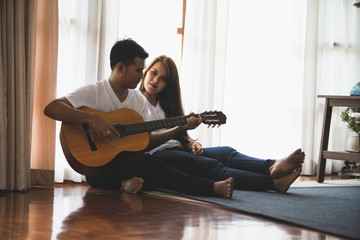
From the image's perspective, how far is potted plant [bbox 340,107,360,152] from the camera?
3.43m

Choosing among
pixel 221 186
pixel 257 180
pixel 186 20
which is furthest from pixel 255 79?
pixel 221 186

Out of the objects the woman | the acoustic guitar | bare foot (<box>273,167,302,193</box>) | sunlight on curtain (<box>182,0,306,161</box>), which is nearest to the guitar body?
the acoustic guitar

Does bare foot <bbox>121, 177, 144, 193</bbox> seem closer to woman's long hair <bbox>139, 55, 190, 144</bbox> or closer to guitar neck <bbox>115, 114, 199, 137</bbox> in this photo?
guitar neck <bbox>115, 114, 199, 137</bbox>

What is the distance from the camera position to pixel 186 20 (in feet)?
11.3

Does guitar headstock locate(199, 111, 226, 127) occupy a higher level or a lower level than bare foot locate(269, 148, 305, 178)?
higher

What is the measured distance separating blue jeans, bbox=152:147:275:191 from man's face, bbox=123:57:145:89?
428 millimetres

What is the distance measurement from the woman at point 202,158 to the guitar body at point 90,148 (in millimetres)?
276

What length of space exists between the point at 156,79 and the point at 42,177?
2.85 feet

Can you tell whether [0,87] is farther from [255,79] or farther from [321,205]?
[255,79]

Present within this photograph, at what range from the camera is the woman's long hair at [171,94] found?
2726mm

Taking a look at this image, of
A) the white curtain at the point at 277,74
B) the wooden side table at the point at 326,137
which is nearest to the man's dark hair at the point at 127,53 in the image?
the white curtain at the point at 277,74

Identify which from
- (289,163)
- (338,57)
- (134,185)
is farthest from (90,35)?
(338,57)

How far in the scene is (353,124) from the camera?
3766mm

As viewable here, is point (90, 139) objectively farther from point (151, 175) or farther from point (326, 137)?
point (326, 137)
